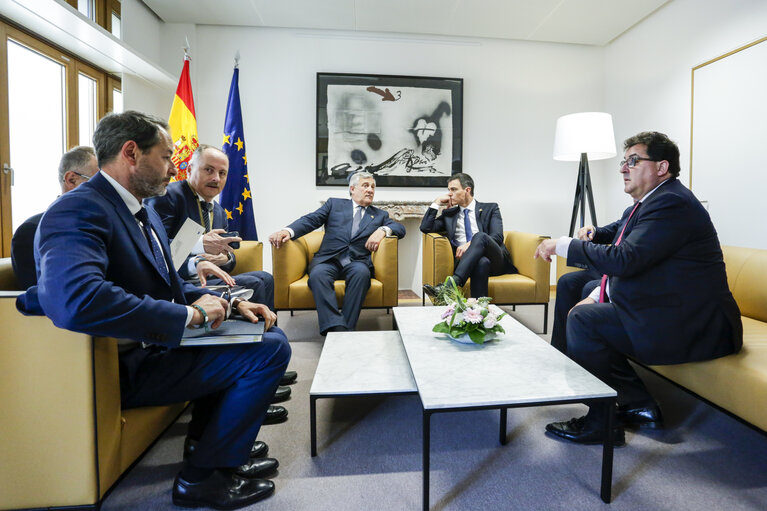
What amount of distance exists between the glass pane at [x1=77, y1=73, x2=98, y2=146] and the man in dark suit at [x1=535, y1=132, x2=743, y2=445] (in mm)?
3977

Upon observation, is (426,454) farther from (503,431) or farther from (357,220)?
(357,220)

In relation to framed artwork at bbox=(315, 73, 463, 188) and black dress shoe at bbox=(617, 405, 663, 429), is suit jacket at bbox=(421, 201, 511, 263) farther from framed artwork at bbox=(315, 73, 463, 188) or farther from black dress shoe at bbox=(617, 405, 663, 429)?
black dress shoe at bbox=(617, 405, 663, 429)

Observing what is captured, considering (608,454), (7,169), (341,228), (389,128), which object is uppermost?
(389,128)

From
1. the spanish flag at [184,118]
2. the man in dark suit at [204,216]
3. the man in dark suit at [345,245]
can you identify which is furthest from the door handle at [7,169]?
the man in dark suit at [345,245]

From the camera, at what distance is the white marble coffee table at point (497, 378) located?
128 cm

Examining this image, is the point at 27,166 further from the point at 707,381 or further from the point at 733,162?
the point at 733,162

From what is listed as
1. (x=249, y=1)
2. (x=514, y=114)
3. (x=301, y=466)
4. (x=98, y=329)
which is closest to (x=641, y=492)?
(x=301, y=466)

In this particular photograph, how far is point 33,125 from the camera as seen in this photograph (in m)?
3.13

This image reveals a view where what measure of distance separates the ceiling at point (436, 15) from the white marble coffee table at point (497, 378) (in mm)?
3253

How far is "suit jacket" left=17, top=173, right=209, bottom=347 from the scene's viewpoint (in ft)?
3.31

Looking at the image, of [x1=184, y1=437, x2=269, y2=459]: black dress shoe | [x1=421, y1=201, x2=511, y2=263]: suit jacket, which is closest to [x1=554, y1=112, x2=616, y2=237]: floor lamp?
[x1=421, y1=201, x2=511, y2=263]: suit jacket

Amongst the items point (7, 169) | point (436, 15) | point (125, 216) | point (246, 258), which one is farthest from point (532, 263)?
point (7, 169)

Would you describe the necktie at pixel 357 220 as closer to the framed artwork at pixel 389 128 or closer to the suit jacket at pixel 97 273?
the framed artwork at pixel 389 128

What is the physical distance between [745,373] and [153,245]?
205 centimetres
